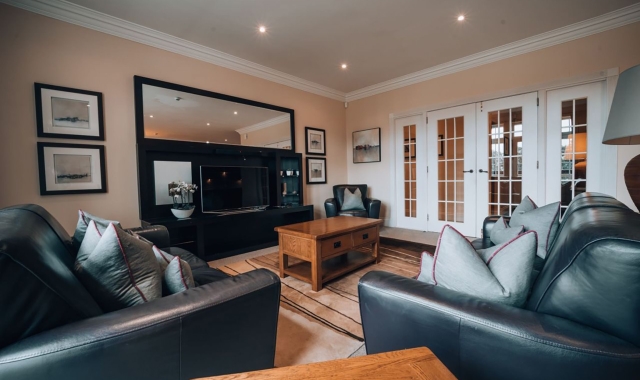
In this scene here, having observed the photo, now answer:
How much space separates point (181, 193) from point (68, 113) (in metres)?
1.29

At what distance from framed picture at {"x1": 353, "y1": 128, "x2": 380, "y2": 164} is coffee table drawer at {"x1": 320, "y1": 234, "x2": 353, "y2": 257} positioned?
2.94 meters

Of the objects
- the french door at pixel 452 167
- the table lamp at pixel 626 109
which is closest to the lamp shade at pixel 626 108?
the table lamp at pixel 626 109

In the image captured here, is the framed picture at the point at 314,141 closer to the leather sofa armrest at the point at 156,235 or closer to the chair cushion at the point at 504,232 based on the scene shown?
the leather sofa armrest at the point at 156,235

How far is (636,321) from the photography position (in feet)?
2.07

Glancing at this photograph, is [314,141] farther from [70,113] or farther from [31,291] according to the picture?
[31,291]

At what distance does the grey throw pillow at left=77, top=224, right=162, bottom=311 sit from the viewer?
0.91m

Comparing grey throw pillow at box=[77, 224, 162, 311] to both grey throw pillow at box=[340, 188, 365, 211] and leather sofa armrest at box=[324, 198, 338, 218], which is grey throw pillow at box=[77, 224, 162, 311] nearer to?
leather sofa armrest at box=[324, 198, 338, 218]

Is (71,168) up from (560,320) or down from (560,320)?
up

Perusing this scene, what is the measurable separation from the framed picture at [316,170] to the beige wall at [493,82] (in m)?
0.78

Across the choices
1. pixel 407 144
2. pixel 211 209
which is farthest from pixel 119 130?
pixel 407 144

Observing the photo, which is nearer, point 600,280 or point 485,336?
point 600,280

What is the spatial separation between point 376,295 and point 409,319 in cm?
14

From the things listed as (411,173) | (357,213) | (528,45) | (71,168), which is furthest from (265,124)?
(528,45)

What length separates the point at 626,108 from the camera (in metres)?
1.15
